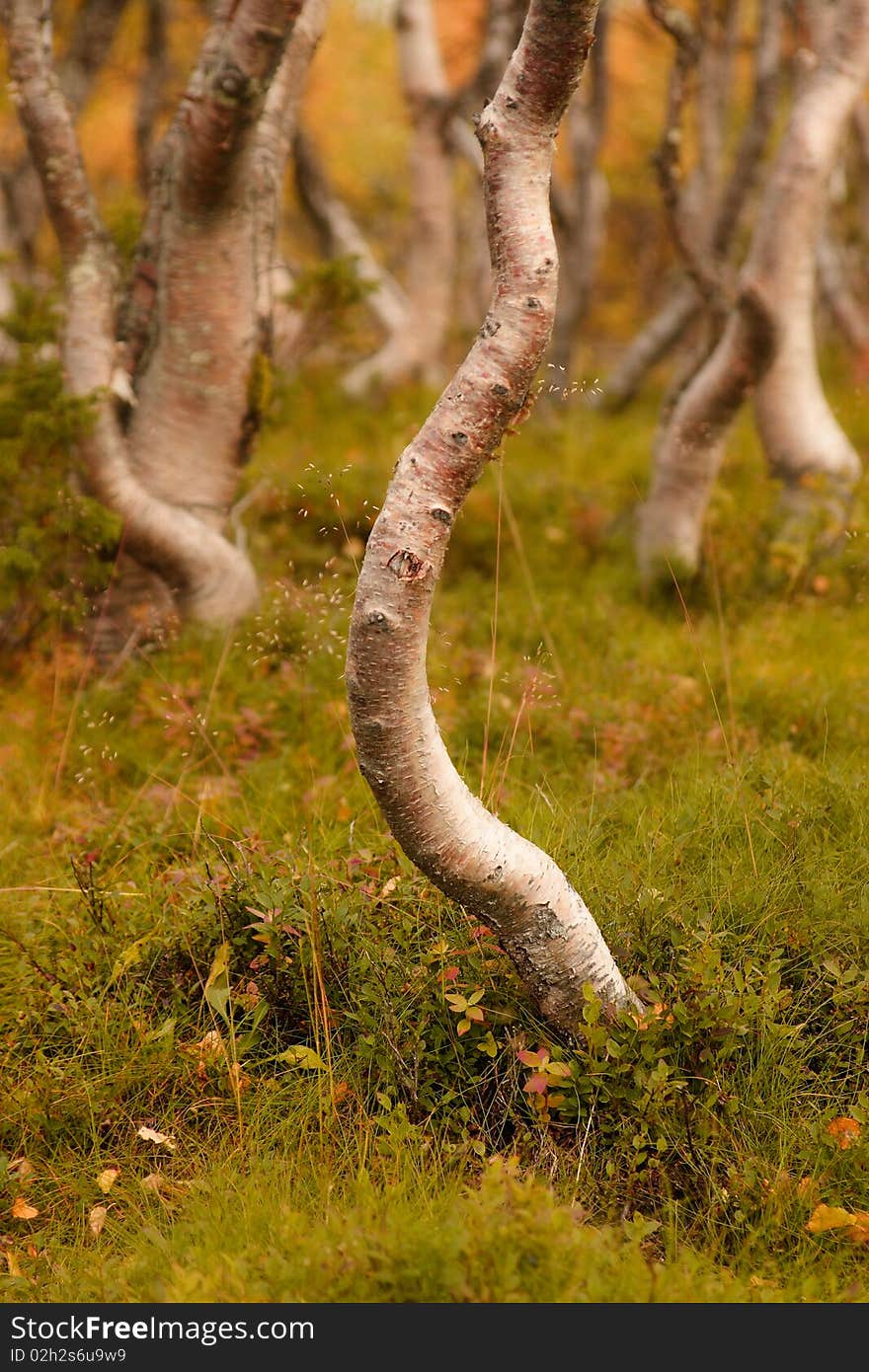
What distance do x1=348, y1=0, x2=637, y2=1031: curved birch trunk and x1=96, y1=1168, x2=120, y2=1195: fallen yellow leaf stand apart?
1.10 metres

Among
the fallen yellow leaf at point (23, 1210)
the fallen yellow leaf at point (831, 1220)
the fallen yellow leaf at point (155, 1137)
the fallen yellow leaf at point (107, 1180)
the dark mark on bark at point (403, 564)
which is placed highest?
the dark mark on bark at point (403, 564)

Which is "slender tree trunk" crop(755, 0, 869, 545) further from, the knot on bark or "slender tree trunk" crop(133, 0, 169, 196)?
"slender tree trunk" crop(133, 0, 169, 196)

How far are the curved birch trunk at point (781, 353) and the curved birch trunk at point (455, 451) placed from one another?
296 cm

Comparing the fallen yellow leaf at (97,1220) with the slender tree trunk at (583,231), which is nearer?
the fallen yellow leaf at (97,1220)

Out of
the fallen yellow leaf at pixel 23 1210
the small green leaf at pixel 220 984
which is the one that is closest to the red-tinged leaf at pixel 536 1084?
the small green leaf at pixel 220 984

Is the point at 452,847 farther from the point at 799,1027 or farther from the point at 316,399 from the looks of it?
the point at 316,399

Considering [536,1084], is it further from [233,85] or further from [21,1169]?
[233,85]

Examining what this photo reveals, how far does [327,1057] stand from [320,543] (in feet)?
12.0

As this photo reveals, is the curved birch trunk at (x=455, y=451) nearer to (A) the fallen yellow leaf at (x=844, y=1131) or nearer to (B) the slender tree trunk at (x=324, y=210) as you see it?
(A) the fallen yellow leaf at (x=844, y=1131)

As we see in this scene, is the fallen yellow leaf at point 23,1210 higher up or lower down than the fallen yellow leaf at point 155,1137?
lower down

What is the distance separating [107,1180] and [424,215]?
7647mm

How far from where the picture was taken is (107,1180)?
2.55m

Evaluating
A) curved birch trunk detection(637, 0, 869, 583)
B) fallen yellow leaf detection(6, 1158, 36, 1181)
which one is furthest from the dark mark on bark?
curved birch trunk detection(637, 0, 869, 583)

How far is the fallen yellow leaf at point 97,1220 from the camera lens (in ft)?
8.14
